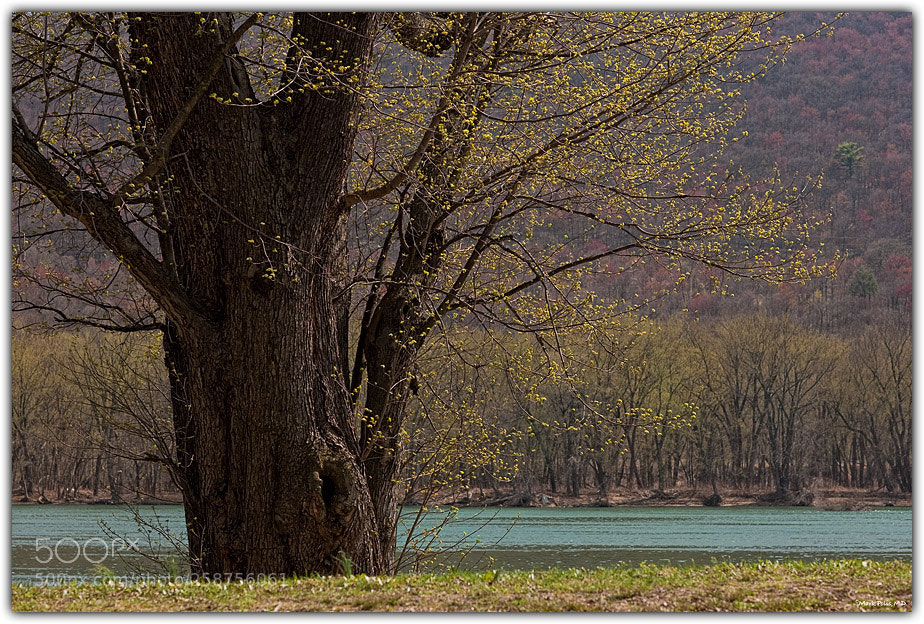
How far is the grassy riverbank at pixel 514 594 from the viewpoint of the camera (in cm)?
666

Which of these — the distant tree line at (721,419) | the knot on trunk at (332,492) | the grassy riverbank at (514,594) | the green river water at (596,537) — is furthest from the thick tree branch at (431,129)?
the distant tree line at (721,419)

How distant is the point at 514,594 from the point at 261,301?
3341 millimetres

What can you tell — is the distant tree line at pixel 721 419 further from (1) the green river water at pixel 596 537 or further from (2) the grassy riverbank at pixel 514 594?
(2) the grassy riverbank at pixel 514 594

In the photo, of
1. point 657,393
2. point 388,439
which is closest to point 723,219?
point 388,439

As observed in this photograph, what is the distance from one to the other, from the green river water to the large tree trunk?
2.43 m

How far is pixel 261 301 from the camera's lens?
873 cm

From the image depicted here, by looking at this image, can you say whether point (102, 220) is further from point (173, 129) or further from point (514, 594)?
point (514, 594)

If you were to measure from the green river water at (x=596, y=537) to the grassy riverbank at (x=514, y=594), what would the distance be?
3.52 meters

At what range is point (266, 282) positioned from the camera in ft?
28.6

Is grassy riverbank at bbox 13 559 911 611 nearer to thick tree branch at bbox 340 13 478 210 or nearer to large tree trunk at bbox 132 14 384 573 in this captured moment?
large tree trunk at bbox 132 14 384 573

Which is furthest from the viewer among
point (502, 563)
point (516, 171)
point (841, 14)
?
point (502, 563)

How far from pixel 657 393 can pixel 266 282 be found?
5529cm

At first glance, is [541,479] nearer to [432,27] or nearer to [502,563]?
[502,563]

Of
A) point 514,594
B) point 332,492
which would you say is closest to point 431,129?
point 332,492
